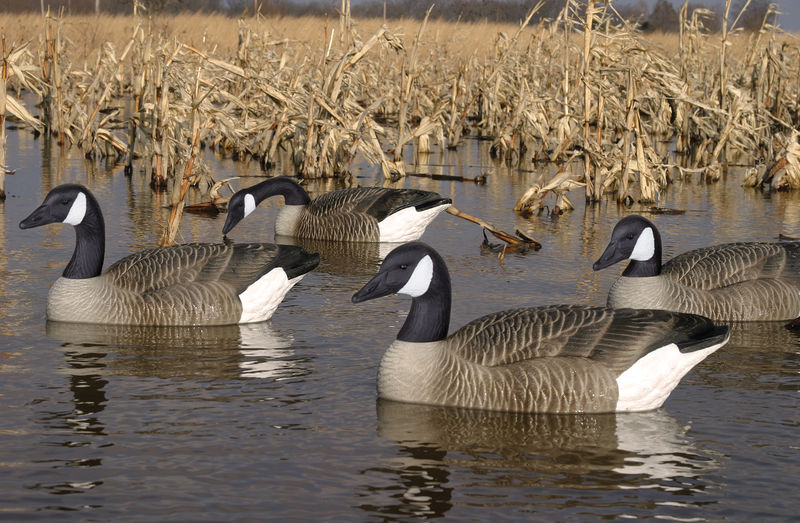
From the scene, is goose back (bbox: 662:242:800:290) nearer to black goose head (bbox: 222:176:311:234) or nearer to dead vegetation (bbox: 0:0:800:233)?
dead vegetation (bbox: 0:0:800:233)

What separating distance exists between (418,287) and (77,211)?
4372 mm

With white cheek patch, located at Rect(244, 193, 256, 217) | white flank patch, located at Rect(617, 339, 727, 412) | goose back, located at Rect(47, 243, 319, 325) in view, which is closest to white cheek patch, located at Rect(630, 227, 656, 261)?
white flank patch, located at Rect(617, 339, 727, 412)

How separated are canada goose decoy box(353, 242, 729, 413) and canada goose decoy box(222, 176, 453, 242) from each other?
7292mm

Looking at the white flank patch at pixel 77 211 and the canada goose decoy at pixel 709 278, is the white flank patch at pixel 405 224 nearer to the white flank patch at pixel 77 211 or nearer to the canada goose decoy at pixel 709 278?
the canada goose decoy at pixel 709 278

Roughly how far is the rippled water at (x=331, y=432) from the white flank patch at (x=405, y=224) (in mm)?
2935

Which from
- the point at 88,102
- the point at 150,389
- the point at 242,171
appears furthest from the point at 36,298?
the point at 88,102

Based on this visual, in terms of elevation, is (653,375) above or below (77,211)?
below

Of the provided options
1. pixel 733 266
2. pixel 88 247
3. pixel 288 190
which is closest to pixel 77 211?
pixel 88 247

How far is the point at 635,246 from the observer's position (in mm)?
11047

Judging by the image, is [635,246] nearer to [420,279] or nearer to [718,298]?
[718,298]

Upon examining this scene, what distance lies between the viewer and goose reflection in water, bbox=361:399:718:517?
6.92m

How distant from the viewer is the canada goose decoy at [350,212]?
1586 centimetres

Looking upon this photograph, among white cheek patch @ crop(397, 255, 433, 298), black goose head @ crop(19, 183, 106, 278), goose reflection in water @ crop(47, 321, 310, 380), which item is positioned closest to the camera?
white cheek patch @ crop(397, 255, 433, 298)

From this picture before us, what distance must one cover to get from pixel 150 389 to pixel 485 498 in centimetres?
327
